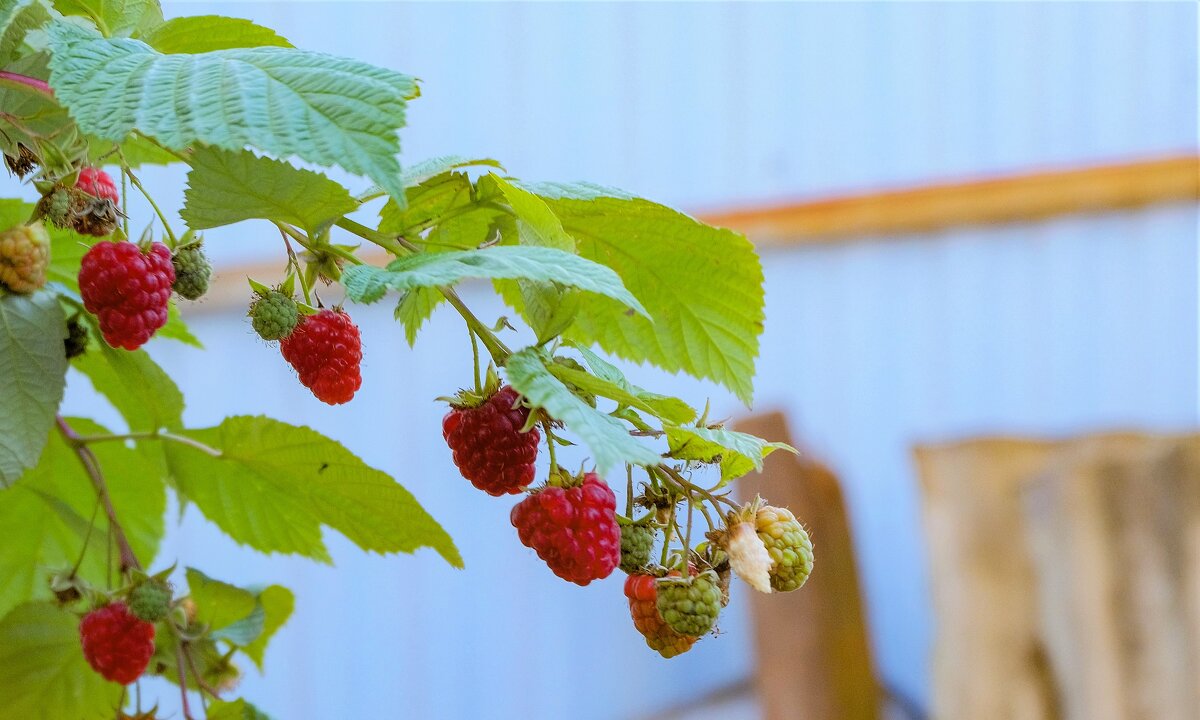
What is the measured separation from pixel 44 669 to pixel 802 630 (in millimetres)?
914

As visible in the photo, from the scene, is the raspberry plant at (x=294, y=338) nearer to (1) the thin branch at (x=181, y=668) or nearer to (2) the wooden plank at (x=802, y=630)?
(1) the thin branch at (x=181, y=668)

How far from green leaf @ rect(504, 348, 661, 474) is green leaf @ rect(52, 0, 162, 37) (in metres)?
0.17

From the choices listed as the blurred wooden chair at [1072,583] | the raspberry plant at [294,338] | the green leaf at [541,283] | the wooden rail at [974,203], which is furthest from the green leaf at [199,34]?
the wooden rail at [974,203]

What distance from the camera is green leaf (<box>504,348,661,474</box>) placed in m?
0.22

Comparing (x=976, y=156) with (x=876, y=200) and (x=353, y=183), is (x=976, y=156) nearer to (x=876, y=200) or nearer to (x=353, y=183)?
(x=876, y=200)

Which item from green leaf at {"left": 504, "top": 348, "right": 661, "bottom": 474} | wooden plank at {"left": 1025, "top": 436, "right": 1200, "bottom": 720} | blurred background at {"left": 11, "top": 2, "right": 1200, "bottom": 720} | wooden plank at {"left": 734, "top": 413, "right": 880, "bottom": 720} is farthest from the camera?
blurred background at {"left": 11, "top": 2, "right": 1200, "bottom": 720}

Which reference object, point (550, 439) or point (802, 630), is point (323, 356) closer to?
point (550, 439)

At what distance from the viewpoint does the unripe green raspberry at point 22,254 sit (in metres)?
0.32

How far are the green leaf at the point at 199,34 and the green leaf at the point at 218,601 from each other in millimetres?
202

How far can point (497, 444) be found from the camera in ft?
0.90

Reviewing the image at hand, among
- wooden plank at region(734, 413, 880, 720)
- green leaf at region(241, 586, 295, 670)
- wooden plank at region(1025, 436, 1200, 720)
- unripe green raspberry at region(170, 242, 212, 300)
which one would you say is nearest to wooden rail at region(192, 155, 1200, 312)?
wooden plank at region(734, 413, 880, 720)

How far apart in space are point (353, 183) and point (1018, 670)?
93 centimetres

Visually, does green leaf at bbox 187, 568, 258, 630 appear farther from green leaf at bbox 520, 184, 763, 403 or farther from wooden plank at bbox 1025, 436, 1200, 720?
wooden plank at bbox 1025, 436, 1200, 720

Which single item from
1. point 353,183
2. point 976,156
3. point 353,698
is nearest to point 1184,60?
point 976,156
